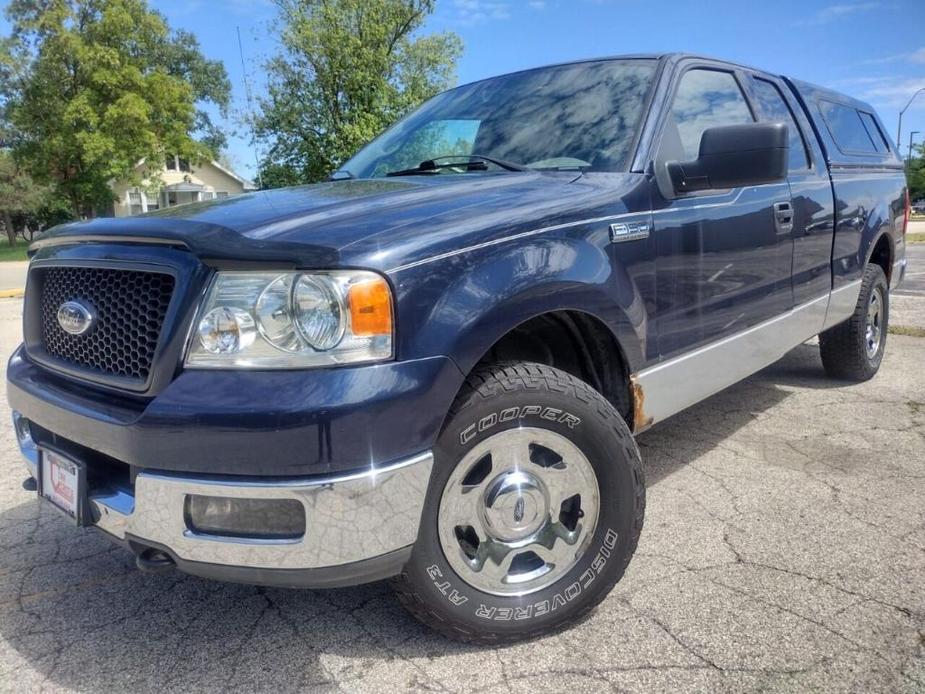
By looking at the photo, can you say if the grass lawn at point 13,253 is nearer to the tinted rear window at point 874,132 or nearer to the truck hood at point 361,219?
the tinted rear window at point 874,132

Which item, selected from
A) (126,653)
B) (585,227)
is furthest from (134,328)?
(585,227)

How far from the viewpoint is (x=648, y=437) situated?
4.04 meters

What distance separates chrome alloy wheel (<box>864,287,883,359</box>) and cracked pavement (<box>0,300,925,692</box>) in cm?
171

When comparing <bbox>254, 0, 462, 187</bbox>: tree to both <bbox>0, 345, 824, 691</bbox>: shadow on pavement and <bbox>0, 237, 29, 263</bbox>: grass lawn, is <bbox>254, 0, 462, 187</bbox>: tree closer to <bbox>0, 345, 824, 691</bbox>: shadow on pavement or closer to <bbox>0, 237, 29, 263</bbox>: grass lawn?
<bbox>0, 237, 29, 263</bbox>: grass lawn

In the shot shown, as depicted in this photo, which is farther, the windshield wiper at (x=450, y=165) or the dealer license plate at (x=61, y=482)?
the windshield wiper at (x=450, y=165)

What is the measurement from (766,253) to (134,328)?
8.70ft

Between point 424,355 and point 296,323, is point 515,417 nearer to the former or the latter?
point 424,355

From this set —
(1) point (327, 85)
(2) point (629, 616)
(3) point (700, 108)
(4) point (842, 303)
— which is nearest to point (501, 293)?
(2) point (629, 616)

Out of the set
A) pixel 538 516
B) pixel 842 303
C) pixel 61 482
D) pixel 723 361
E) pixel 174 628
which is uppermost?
pixel 842 303

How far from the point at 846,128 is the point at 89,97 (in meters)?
31.4

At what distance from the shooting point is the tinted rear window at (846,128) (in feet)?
14.4

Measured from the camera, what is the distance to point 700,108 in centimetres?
317

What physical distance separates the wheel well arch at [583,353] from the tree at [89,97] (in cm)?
3055

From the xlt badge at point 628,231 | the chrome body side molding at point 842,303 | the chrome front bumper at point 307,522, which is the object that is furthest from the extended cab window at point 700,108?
the chrome front bumper at point 307,522
